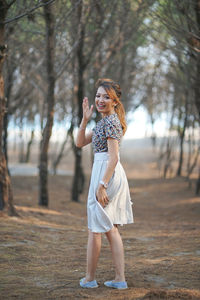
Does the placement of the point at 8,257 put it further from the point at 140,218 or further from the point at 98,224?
the point at 140,218

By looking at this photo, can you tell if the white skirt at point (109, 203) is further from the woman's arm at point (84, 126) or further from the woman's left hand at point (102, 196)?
the woman's arm at point (84, 126)

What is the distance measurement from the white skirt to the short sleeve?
0.62ft

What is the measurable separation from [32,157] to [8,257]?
29888mm

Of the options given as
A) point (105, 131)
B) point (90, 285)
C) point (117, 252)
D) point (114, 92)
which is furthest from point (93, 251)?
point (114, 92)

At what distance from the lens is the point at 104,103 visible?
13.2ft

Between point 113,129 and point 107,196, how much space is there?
0.64 meters

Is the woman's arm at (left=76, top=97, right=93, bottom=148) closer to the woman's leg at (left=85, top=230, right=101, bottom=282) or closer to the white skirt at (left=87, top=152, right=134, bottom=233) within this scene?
the white skirt at (left=87, top=152, right=134, bottom=233)

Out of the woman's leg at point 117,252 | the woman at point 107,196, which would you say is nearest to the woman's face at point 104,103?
the woman at point 107,196

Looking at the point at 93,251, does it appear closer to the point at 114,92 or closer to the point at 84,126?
the point at 84,126

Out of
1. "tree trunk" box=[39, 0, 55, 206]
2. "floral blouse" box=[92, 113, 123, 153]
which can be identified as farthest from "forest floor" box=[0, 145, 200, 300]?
"floral blouse" box=[92, 113, 123, 153]

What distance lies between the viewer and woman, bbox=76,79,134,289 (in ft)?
12.5

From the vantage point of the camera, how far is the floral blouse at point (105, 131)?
392 centimetres

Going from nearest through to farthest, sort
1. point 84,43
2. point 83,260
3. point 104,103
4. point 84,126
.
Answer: point 104,103 → point 84,126 → point 83,260 → point 84,43

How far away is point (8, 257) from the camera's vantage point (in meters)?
5.03
